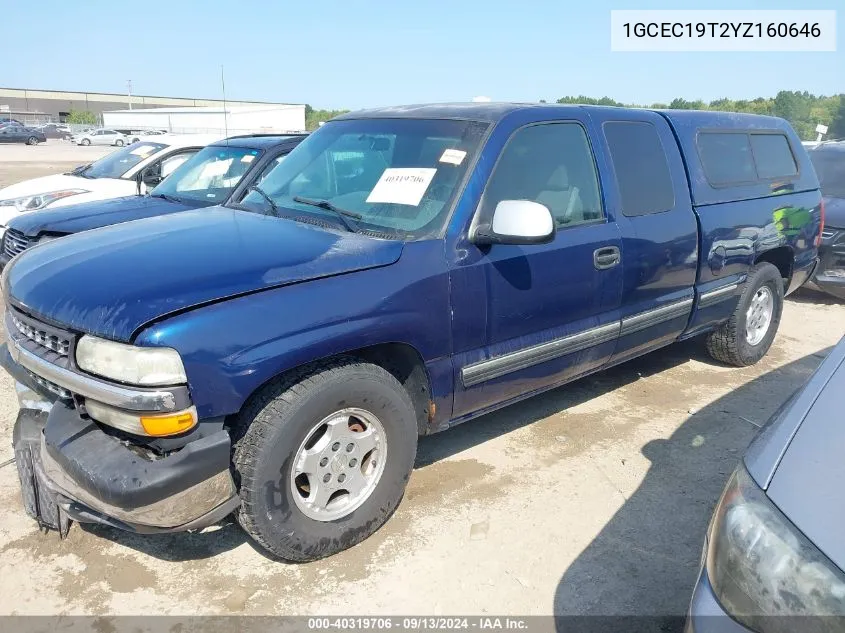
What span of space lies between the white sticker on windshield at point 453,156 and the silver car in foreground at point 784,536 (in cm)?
189

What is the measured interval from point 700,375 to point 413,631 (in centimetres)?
357

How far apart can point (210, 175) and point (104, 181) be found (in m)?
2.30

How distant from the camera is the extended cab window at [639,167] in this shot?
3949mm

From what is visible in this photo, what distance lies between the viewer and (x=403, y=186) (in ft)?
10.8

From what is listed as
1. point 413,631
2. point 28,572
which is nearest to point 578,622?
point 413,631

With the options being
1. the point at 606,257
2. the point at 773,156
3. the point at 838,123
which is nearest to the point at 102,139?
the point at 838,123

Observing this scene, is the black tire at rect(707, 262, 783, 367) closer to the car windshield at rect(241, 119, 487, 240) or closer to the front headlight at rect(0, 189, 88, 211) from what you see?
the car windshield at rect(241, 119, 487, 240)

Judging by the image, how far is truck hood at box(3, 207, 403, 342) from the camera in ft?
7.99

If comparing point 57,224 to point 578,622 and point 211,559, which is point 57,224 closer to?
point 211,559

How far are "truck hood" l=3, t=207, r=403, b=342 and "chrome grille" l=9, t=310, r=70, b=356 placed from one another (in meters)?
0.08

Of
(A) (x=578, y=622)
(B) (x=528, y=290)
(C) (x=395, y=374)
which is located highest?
(B) (x=528, y=290)

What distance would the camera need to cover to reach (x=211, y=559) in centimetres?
295

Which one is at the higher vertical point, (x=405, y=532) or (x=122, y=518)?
(x=122, y=518)

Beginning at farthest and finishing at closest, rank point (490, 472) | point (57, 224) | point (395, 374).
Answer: point (57, 224) → point (490, 472) → point (395, 374)
